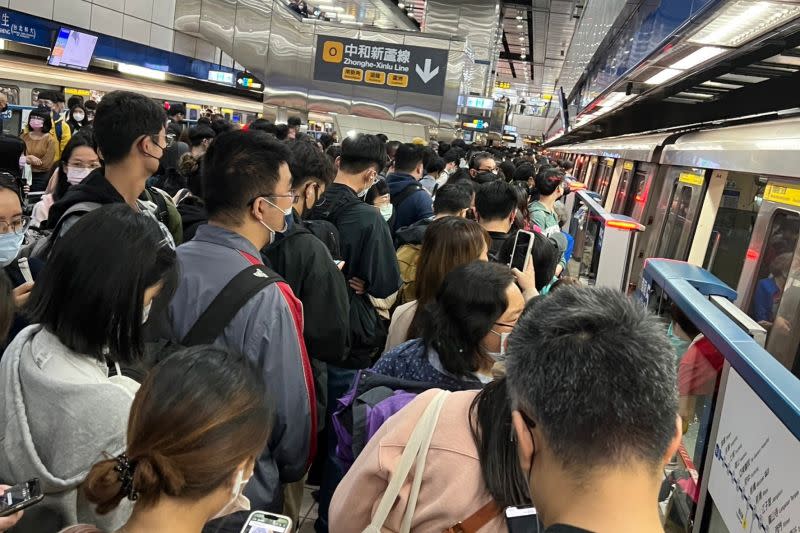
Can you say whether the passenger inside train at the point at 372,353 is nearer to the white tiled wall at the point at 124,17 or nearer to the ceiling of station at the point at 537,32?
the white tiled wall at the point at 124,17

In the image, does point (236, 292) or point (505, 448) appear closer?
point (505, 448)

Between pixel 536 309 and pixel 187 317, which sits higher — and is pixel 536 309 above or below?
above

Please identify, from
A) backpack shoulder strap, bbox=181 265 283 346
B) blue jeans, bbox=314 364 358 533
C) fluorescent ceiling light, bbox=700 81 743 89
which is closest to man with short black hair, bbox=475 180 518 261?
blue jeans, bbox=314 364 358 533

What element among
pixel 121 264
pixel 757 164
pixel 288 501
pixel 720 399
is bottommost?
pixel 288 501

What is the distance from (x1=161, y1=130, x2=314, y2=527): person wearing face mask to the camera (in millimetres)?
2094

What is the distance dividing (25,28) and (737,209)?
495 inches

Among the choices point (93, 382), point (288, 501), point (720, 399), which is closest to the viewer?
point (93, 382)

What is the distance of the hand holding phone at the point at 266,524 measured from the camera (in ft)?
4.68

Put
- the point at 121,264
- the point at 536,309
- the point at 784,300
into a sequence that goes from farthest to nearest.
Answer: the point at 784,300 < the point at 121,264 < the point at 536,309

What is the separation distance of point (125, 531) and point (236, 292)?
37.0 inches

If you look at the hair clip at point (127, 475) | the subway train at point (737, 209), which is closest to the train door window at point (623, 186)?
the subway train at point (737, 209)

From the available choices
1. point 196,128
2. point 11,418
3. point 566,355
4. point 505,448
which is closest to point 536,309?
point 566,355

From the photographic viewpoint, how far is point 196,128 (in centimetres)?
550

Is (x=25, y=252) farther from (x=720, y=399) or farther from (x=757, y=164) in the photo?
(x=757, y=164)
